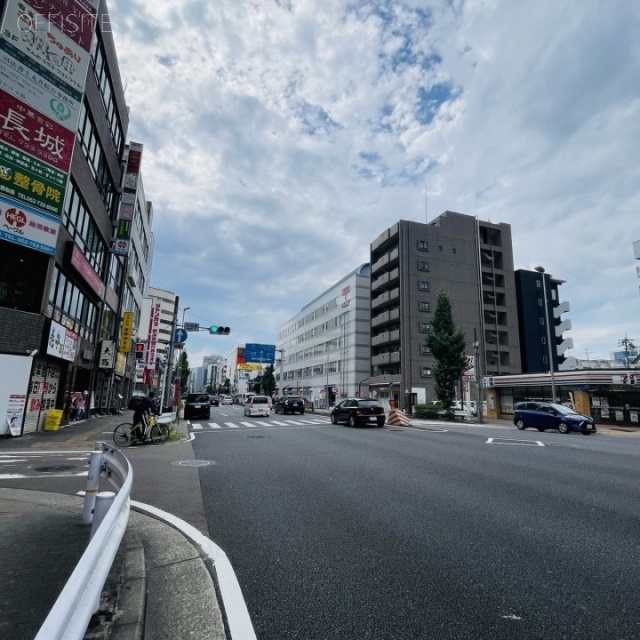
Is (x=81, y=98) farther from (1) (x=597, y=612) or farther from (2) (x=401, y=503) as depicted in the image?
(1) (x=597, y=612)

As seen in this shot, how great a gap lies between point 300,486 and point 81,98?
18.1m

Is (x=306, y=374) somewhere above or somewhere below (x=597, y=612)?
above

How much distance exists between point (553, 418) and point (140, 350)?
123 feet

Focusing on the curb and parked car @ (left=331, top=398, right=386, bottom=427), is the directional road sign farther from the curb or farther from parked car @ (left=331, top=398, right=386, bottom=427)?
the curb

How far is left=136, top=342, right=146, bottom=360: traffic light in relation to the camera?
137 feet

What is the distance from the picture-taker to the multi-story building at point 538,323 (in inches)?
2480

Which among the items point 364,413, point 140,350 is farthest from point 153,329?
point 364,413

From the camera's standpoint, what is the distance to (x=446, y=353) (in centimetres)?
3594

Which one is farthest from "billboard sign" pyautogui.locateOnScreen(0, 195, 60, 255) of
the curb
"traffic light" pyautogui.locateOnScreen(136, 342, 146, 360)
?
"traffic light" pyautogui.locateOnScreen(136, 342, 146, 360)

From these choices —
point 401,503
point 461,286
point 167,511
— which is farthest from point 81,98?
point 461,286

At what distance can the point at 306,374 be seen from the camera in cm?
8675

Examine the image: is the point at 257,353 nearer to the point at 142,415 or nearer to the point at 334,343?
the point at 334,343

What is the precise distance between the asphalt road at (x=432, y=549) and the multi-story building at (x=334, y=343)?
42.6 metres

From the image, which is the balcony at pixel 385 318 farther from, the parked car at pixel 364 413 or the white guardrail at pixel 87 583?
the white guardrail at pixel 87 583
